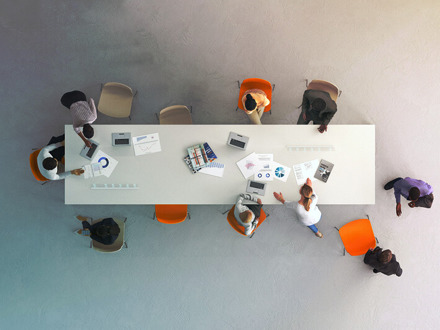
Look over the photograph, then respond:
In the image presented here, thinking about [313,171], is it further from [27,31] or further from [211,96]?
[27,31]

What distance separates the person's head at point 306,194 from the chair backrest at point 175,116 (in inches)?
59.4

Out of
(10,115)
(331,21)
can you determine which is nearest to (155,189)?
(10,115)

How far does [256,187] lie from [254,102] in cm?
87

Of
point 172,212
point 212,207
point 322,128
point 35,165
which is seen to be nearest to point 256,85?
point 322,128

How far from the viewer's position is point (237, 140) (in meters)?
3.04

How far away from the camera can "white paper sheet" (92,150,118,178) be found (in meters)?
3.04

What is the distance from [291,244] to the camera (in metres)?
3.83

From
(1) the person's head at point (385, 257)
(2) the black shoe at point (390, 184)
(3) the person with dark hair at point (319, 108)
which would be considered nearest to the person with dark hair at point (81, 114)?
(3) the person with dark hair at point (319, 108)

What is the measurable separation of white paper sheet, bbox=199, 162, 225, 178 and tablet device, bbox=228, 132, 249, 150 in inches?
9.8

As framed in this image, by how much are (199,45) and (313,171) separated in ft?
7.11

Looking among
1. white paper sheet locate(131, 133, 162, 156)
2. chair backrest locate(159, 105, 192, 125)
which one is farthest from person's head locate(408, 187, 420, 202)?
Answer: white paper sheet locate(131, 133, 162, 156)

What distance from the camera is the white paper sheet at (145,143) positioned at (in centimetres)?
304

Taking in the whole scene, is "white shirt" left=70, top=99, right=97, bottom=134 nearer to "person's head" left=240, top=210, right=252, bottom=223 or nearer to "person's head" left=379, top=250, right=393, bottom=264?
"person's head" left=240, top=210, right=252, bottom=223

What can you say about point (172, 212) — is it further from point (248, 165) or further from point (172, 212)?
point (248, 165)
